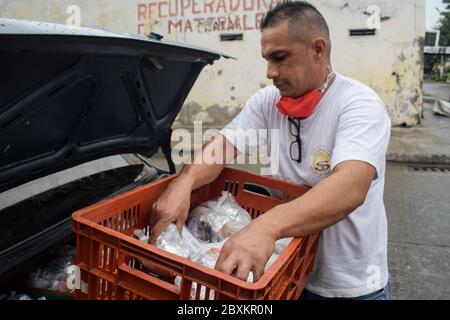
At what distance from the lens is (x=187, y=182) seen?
1682mm

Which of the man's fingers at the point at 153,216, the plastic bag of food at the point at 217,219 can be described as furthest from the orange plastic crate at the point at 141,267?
the plastic bag of food at the point at 217,219

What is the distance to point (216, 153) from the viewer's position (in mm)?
1814

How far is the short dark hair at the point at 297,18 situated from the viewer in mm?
1442

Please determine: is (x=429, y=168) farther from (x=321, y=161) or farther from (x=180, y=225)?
(x=180, y=225)

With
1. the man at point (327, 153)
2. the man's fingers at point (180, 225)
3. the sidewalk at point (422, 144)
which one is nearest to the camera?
the man at point (327, 153)

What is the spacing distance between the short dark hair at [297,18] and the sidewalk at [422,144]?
213 inches

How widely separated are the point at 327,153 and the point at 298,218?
0.40 meters

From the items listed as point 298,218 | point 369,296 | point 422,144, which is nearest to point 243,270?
point 298,218

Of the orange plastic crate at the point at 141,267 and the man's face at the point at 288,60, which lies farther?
the man's face at the point at 288,60

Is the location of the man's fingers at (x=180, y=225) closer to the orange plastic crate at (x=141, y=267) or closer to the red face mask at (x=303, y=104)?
the orange plastic crate at (x=141, y=267)

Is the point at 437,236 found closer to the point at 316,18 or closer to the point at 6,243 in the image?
the point at 316,18

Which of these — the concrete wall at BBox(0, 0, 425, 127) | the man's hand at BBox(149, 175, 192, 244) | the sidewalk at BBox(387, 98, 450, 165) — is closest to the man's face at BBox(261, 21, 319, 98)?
the man's hand at BBox(149, 175, 192, 244)

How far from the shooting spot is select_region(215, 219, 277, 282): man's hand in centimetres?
105
